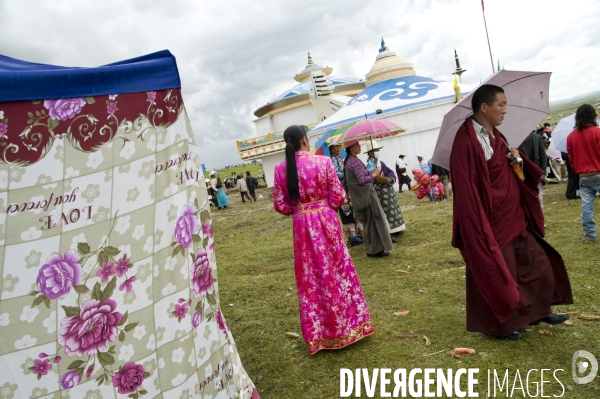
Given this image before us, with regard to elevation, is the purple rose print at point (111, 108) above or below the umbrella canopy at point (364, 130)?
below

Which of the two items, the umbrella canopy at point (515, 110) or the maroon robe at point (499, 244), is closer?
the maroon robe at point (499, 244)

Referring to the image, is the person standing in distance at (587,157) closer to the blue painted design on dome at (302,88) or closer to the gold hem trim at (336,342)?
the gold hem trim at (336,342)

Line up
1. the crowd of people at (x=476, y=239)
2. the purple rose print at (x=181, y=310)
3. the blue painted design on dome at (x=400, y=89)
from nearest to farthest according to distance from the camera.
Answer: the purple rose print at (x=181, y=310) → the crowd of people at (x=476, y=239) → the blue painted design on dome at (x=400, y=89)

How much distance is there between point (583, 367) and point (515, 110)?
7.51ft

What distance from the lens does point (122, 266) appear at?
2.16 m

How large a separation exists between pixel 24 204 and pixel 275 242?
8.19 metres

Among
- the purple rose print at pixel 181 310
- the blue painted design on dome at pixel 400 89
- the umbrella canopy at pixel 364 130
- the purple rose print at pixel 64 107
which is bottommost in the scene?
the purple rose print at pixel 181 310

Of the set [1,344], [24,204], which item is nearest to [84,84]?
[24,204]

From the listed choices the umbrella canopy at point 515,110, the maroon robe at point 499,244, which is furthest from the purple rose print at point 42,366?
the umbrella canopy at point 515,110

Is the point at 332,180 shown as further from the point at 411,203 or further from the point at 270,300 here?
the point at 411,203

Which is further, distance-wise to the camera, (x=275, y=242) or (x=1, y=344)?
(x=275, y=242)

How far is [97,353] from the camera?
2.10 meters

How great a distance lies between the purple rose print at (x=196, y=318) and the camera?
2445 mm

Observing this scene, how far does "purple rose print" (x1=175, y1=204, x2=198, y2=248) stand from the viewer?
237 centimetres
